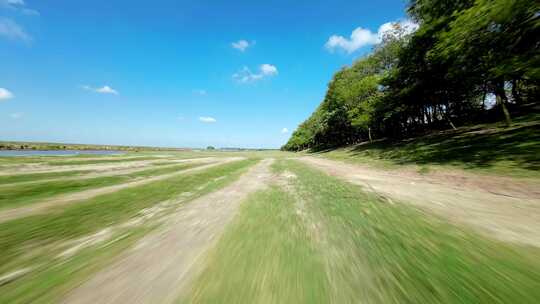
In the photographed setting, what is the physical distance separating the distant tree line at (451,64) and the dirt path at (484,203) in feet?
22.4

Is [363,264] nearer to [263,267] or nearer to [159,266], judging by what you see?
[263,267]

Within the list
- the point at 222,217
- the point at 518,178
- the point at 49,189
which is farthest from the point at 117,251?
the point at 518,178

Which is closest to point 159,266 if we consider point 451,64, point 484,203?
point 484,203

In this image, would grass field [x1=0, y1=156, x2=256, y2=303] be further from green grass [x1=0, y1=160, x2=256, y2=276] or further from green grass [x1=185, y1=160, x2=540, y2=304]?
green grass [x1=185, y1=160, x2=540, y2=304]

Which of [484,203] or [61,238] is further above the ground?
[484,203]

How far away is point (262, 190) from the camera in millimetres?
8383

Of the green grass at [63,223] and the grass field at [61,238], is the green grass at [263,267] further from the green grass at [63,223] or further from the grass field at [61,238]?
the green grass at [63,223]

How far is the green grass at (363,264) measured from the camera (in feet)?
7.31

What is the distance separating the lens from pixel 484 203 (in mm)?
5633

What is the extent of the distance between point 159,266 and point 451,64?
26.0 m

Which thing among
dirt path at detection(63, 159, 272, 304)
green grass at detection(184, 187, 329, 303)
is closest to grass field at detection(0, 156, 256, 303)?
dirt path at detection(63, 159, 272, 304)

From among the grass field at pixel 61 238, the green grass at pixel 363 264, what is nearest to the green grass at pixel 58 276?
the grass field at pixel 61 238

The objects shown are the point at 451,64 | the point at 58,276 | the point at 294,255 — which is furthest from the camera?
the point at 451,64

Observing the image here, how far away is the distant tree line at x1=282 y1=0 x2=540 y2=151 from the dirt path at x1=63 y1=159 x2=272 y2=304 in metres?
15.3
